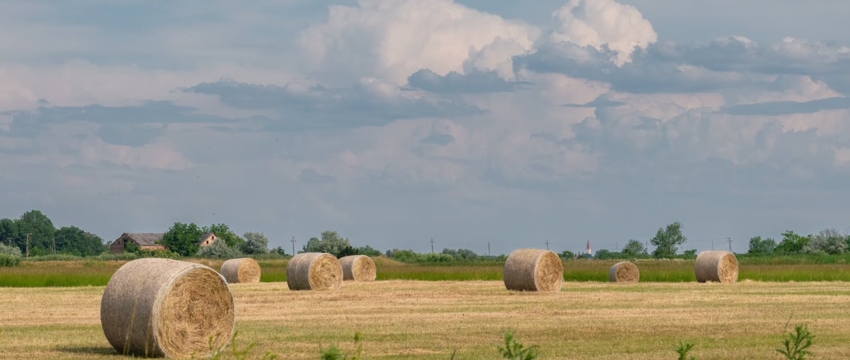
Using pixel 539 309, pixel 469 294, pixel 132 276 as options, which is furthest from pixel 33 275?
pixel 132 276

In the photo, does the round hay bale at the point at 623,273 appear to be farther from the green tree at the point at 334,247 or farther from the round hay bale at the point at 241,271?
the green tree at the point at 334,247

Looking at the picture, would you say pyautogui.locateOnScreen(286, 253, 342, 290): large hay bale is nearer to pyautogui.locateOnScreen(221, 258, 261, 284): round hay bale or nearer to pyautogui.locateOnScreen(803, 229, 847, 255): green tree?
pyautogui.locateOnScreen(221, 258, 261, 284): round hay bale

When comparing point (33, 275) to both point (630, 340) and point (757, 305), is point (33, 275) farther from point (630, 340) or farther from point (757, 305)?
point (630, 340)

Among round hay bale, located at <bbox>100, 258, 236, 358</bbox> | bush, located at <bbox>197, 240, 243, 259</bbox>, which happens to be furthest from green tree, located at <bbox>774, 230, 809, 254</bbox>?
round hay bale, located at <bbox>100, 258, 236, 358</bbox>

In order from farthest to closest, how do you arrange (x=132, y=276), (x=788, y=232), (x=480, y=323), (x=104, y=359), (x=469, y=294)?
(x=788, y=232)
(x=469, y=294)
(x=480, y=323)
(x=132, y=276)
(x=104, y=359)

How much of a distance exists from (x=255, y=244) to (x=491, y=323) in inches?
4539

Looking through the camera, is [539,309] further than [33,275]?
No

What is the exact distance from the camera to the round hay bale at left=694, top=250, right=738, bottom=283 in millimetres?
48438

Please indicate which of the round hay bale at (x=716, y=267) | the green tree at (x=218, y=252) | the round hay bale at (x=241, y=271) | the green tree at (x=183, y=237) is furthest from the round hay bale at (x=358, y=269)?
the green tree at (x=183, y=237)

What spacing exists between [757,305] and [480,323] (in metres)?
9.26

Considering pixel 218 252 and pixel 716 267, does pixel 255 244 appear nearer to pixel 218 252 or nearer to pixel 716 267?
pixel 218 252

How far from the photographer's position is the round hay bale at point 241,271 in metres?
54.4

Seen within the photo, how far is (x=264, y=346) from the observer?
1994 centimetres

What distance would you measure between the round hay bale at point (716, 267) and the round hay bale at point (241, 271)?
2009 centimetres
